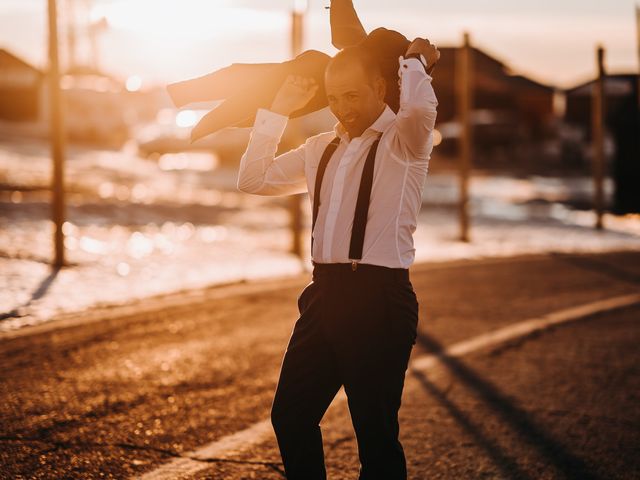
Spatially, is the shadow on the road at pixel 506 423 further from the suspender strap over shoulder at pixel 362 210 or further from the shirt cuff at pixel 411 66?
the shirt cuff at pixel 411 66

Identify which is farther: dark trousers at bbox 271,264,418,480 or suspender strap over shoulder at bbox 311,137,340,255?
suspender strap over shoulder at bbox 311,137,340,255

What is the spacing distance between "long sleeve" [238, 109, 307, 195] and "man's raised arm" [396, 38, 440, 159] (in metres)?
0.52

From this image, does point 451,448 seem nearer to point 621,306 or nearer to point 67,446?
point 67,446

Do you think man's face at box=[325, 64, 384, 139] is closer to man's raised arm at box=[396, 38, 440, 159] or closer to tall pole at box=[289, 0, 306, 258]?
man's raised arm at box=[396, 38, 440, 159]

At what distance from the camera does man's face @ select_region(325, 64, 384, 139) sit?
3.35 meters

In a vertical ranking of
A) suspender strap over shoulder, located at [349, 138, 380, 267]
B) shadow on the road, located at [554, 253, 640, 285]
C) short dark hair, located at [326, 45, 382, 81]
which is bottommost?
shadow on the road, located at [554, 253, 640, 285]

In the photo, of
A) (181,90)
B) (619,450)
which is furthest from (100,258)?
(181,90)

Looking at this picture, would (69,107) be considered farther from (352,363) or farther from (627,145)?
(352,363)

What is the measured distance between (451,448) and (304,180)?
2.14 m

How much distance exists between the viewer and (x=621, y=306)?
32.1 ft

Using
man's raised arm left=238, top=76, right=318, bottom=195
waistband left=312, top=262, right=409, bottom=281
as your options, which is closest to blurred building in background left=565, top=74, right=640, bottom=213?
man's raised arm left=238, top=76, right=318, bottom=195

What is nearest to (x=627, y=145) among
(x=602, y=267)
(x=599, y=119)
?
(x=599, y=119)

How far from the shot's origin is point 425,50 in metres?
3.33

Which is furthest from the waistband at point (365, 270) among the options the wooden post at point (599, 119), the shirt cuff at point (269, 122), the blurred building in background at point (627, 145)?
the blurred building in background at point (627, 145)
